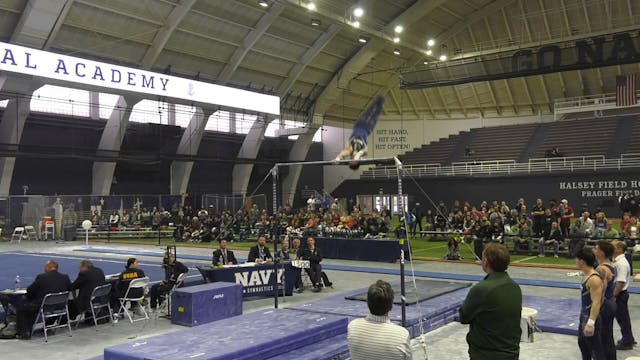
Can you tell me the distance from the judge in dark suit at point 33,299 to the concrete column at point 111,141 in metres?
19.4

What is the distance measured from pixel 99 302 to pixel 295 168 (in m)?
28.6

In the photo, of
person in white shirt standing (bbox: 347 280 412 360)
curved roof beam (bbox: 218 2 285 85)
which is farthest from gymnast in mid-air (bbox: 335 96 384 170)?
curved roof beam (bbox: 218 2 285 85)

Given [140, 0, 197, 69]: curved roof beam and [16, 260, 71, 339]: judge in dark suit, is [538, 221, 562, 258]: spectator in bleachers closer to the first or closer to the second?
[16, 260, 71, 339]: judge in dark suit

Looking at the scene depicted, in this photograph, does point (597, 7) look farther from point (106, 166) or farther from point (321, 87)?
point (106, 166)

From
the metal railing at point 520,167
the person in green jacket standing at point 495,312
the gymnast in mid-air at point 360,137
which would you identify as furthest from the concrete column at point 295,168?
the person in green jacket standing at point 495,312

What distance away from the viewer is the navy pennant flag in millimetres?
31969

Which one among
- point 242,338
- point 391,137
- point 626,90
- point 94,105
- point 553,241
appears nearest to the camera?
point 242,338

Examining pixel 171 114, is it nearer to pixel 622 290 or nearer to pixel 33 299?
pixel 33 299

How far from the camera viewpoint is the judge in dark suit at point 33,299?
8.12 meters

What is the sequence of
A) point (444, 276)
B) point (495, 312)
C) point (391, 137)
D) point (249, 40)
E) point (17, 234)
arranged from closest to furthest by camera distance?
point (495, 312)
point (444, 276)
point (17, 234)
point (249, 40)
point (391, 137)

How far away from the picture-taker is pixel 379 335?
10.1 feet

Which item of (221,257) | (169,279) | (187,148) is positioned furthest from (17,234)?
(169,279)

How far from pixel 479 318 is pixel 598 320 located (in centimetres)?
251

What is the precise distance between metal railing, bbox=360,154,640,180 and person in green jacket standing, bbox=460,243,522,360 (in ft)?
74.0
